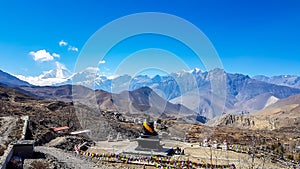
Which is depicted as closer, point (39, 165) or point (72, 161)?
point (39, 165)

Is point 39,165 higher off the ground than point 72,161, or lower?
higher

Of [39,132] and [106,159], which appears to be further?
[39,132]

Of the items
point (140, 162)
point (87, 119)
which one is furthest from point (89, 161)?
point (87, 119)

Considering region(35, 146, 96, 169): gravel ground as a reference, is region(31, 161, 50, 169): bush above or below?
above

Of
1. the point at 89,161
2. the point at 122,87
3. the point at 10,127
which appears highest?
the point at 122,87

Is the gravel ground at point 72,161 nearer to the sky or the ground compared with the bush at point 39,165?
nearer to the ground

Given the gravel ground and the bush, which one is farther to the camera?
the gravel ground

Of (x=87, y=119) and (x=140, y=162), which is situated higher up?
(x=87, y=119)

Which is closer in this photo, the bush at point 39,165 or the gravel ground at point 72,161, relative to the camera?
the bush at point 39,165

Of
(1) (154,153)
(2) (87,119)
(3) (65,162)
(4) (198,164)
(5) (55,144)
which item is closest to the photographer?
(3) (65,162)

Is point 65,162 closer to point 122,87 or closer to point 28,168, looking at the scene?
point 28,168

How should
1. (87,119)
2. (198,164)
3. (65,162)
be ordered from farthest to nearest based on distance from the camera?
(87,119) < (198,164) < (65,162)
